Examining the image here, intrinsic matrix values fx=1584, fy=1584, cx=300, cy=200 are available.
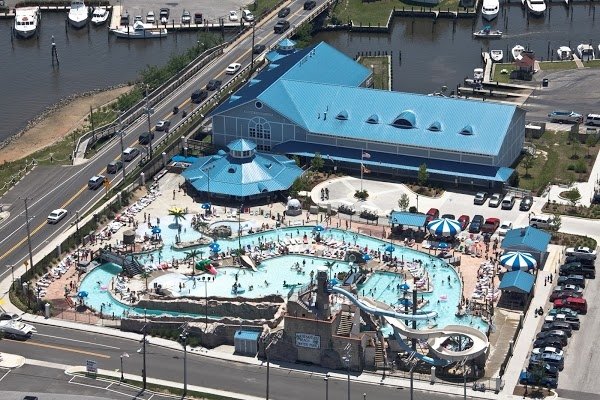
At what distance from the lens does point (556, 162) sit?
180 m

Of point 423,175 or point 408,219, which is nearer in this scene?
point 408,219

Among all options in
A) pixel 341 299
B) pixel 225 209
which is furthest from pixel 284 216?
pixel 341 299

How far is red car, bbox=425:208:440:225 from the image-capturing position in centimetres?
16050

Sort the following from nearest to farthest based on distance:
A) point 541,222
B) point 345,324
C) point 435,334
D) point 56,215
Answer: point 435,334, point 345,324, point 541,222, point 56,215

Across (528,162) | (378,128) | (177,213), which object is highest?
(378,128)

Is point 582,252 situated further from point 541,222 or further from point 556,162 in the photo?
point 556,162

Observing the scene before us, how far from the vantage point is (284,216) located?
164 m

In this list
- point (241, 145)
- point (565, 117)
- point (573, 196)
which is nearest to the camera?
point (573, 196)

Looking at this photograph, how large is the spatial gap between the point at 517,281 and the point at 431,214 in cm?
2074

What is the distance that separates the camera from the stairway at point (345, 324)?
132500 mm

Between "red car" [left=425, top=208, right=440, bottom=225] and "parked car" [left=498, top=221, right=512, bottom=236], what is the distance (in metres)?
6.79

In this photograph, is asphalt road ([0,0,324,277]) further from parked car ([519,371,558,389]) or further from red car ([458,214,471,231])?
parked car ([519,371,558,389])

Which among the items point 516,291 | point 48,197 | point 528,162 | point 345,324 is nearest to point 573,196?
point 528,162

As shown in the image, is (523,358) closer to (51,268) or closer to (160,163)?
(51,268)
